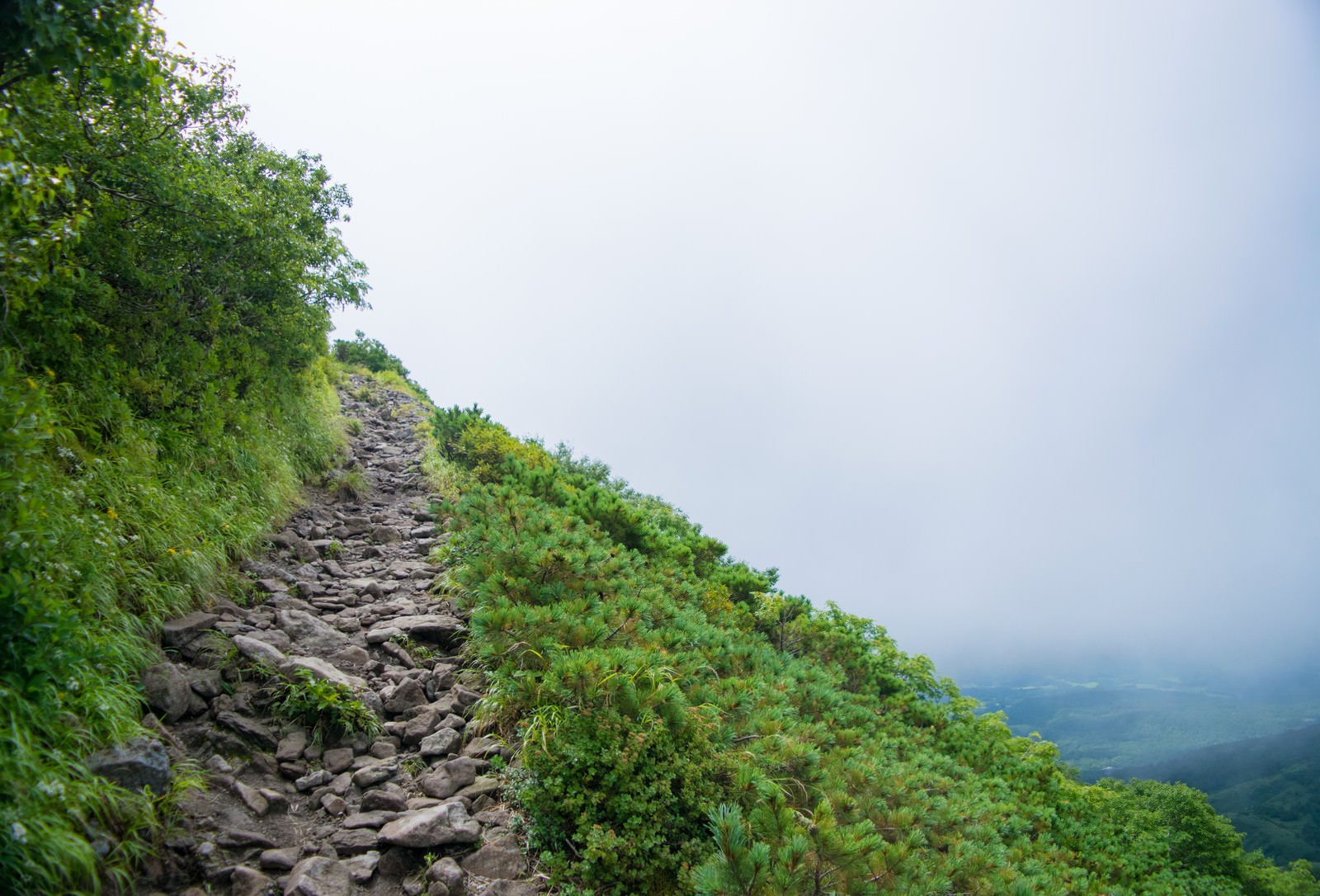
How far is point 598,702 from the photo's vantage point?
4020 mm

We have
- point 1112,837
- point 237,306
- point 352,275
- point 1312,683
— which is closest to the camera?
point 237,306

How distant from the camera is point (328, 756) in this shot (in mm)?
4039

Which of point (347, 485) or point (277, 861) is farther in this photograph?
point (347, 485)

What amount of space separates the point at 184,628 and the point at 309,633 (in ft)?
3.47

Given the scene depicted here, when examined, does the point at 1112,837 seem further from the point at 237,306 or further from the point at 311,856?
the point at 237,306

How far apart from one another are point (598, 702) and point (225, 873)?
2163 mm

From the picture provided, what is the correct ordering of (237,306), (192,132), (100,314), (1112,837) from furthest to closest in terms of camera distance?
(1112,837)
(237,306)
(192,132)
(100,314)

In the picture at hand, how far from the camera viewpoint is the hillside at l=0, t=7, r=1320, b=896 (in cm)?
306

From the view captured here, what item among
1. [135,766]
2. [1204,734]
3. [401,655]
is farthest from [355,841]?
[1204,734]

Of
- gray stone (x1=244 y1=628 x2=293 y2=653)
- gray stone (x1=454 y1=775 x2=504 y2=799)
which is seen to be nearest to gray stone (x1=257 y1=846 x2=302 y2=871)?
gray stone (x1=454 y1=775 x2=504 y2=799)

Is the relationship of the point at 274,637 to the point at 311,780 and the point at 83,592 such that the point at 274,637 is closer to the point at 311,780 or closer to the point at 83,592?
the point at 83,592

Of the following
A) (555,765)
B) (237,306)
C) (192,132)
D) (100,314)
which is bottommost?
(555,765)

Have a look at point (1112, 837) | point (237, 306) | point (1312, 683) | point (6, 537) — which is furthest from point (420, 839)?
point (1312, 683)

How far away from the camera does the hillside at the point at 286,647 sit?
3.06 meters
